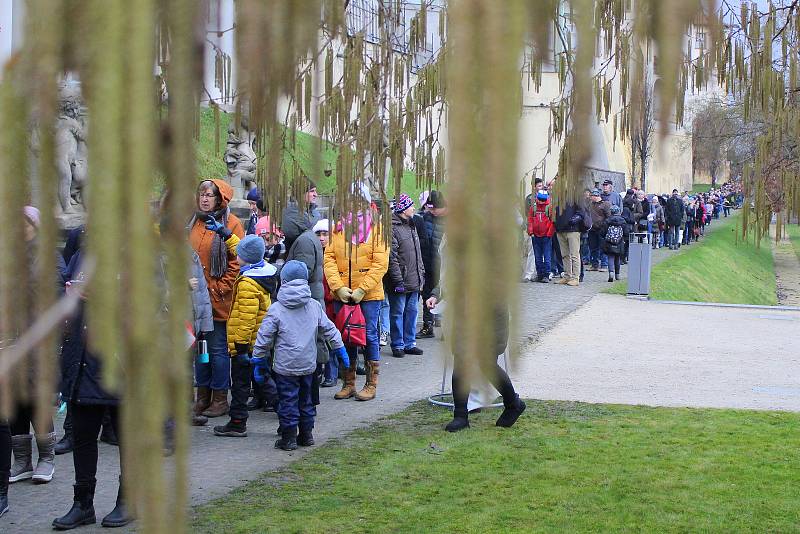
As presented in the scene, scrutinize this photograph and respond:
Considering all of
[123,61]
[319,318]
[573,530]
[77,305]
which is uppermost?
[123,61]

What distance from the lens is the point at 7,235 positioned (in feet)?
3.57

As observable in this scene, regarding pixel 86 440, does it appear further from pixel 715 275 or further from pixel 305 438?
pixel 715 275

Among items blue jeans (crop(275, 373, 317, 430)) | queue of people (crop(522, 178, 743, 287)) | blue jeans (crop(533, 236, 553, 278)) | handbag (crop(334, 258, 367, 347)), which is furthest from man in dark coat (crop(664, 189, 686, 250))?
blue jeans (crop(275, 373, 317, 430))

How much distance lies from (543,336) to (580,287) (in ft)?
20.0

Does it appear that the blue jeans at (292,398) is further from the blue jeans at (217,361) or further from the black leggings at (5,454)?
the black leggings at (5,454)

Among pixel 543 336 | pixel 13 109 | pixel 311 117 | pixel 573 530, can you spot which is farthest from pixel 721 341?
pixel 13 109

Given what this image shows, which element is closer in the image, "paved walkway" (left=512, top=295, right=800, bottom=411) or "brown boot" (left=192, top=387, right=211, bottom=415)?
"brown boot" (left=192, top=387, right=211, bottom=415)

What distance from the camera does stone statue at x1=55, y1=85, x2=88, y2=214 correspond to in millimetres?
974

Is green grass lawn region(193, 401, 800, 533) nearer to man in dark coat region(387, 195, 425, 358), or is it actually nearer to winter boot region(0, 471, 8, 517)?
winter boot region(0, 471, 8, 517)

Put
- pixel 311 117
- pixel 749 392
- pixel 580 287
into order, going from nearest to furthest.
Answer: pixel 311 117, pixel 749 392, pixel 580 287

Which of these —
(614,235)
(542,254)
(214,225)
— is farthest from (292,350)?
(614,235)

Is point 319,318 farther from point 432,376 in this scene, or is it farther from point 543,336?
point 543,336

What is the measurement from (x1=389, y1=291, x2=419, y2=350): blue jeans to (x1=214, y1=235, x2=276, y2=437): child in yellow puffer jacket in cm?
331

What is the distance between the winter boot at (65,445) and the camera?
7.62 metres
